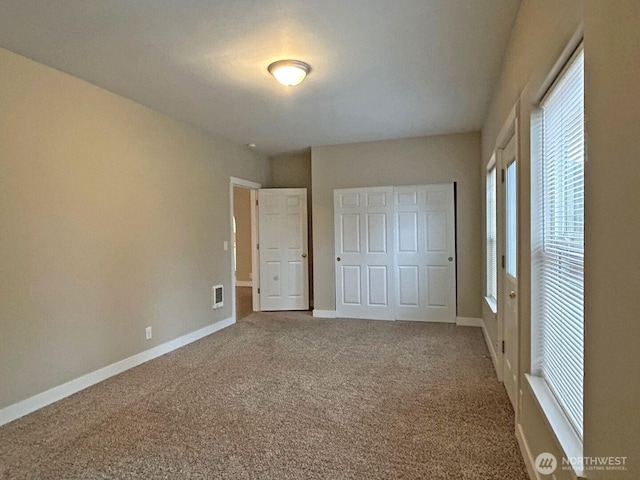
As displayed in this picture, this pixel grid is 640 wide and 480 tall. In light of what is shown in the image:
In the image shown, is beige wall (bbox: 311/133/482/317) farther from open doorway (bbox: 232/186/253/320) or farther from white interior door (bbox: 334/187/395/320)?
open doorway (bbox: 232/186/253/320)

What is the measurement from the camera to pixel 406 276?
18.5 ft

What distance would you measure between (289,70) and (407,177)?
298 cm

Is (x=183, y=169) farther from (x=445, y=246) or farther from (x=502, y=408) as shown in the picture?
(x=502, y=408)

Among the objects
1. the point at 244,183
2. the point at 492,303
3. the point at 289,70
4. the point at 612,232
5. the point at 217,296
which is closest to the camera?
the point at 612,232

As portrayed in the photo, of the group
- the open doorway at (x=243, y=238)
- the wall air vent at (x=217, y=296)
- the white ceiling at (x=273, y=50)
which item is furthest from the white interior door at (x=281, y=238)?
the open doorway at (x=243, y=238)

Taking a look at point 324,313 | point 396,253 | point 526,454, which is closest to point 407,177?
point 396,253

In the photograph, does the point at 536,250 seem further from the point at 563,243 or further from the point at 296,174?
the point at 296,174

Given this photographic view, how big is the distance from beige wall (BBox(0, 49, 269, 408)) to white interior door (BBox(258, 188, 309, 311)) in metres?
1.47

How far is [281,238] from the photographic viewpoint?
6363mm

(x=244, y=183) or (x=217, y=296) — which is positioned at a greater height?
(x=244, y=183)

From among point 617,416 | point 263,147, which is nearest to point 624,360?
point 617,416

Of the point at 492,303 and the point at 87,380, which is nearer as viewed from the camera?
the point at 87,380

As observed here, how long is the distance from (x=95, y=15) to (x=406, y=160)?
4127 mm

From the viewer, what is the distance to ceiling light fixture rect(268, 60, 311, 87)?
9.82ft
